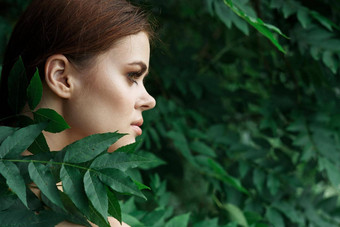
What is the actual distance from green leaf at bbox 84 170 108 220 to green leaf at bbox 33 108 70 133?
12 centimetres

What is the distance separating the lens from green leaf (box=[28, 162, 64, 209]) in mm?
754

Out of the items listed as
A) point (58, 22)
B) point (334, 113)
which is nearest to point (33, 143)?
point (58, 22)

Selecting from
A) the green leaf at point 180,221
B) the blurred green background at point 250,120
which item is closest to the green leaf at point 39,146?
the green leaf at point 180,221

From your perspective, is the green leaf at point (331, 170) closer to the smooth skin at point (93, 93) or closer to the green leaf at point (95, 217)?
the smooth skin at point (93, 93)

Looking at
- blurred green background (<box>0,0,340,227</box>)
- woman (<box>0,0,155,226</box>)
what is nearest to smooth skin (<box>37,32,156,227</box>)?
woman (<box>0,0,155,226</box>)

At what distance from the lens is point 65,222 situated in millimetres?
854

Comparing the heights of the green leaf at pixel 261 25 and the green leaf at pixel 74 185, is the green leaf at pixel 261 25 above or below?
above

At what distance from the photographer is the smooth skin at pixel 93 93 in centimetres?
96

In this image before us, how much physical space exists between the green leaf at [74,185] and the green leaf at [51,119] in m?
0.09

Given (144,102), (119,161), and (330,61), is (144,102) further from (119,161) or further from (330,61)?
(330,61)

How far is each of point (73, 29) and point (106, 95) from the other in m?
0.16

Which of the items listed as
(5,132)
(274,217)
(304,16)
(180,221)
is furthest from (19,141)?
(274,217)

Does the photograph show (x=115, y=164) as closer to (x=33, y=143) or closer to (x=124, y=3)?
(x=33, y=143)

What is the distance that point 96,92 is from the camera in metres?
0.96
